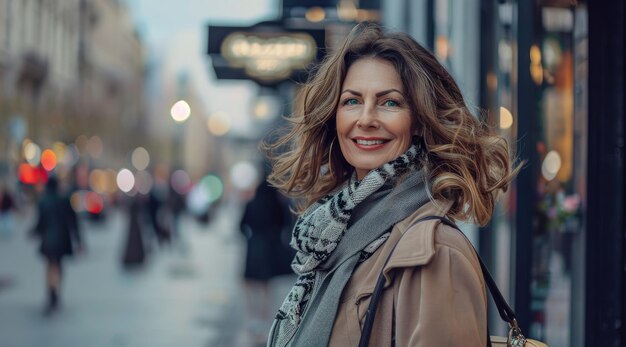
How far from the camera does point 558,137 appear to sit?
7.21 m

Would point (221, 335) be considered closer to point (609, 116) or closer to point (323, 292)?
point (609, 116)

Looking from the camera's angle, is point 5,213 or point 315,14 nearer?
point 315,14

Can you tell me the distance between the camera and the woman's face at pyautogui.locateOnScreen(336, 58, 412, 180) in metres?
2.37

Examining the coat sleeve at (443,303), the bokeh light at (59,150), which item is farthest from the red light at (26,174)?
the coat sleeve at (443,303)

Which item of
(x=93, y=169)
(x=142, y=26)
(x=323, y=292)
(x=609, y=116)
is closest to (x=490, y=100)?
(x=609, y=116)

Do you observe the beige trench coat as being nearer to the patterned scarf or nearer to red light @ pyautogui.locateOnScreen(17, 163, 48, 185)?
the patterned scarf

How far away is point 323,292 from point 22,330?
7.72 m

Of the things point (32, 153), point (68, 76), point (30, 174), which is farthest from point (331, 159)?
point (68, 76)

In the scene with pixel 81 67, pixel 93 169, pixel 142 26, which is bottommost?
pixel 93 169

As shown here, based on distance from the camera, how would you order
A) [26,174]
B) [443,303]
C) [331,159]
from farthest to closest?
[26,174], [331,159], [443,303]

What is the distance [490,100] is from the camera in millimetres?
6980

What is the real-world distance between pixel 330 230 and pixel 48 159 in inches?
1576

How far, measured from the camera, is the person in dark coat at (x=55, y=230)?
11.4 metres

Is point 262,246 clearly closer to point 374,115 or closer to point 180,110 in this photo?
point 180,110
